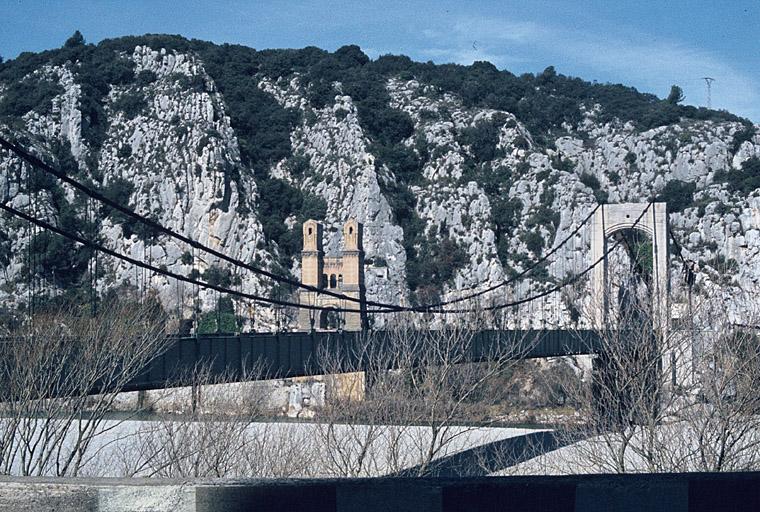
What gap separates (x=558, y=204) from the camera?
84.0 meters

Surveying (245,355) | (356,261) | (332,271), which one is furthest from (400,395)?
(332,271)

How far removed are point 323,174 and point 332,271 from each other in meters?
18.6

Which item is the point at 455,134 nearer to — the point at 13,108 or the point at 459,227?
the point at 459,227

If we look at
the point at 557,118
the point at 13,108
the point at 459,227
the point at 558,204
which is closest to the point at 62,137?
the point at 13,108

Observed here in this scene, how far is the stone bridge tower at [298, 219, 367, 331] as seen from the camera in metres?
70.8

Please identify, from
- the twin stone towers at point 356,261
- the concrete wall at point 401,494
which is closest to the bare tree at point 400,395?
the twin stone towers at point 356,261

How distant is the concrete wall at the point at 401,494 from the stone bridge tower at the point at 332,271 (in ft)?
205

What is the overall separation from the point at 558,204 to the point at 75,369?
6623 centimetres

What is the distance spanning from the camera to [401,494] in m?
5.19

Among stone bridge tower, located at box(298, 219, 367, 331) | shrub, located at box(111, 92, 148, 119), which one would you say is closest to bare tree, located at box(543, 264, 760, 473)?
stone bridge tower, located at box(298, 219, 367, 331)

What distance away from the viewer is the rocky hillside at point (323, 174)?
75.1 metres

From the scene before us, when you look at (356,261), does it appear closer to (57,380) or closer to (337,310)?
(337,310)

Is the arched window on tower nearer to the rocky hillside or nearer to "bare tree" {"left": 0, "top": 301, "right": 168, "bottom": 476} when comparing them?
the rocky hillside

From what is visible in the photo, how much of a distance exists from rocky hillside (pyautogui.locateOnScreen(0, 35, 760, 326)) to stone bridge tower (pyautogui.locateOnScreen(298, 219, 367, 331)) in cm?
399
